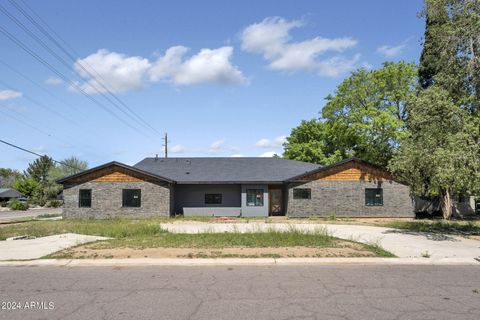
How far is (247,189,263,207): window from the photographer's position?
32.6 metres

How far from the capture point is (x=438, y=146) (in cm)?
1722

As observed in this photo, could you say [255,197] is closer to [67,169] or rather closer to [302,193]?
[302,193]

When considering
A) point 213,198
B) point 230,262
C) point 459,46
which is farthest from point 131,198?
point 459,46

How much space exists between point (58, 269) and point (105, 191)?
21746 millimetres

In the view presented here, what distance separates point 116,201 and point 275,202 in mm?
13121

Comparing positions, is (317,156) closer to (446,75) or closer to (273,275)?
(446,75)

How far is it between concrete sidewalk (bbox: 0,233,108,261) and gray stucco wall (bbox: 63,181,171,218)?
13.3m

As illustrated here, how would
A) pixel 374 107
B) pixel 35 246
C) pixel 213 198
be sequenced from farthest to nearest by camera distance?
pixel 374 107
pixel 213 198
pixel 35 246

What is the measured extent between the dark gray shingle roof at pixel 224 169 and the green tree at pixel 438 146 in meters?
14.3

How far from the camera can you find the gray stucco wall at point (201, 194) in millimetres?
33250

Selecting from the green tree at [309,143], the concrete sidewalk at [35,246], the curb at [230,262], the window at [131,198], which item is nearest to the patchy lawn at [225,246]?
the curb at [230,262]

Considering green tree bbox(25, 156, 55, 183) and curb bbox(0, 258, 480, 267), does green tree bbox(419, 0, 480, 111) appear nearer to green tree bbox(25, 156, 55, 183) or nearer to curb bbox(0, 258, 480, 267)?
curb bbox(0, 258, 480, 267)

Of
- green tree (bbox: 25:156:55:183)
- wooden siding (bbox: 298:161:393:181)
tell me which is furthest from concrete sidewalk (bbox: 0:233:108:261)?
green tree (bbox: 25:156:55:183)

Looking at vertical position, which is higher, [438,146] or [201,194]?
[438,146]
